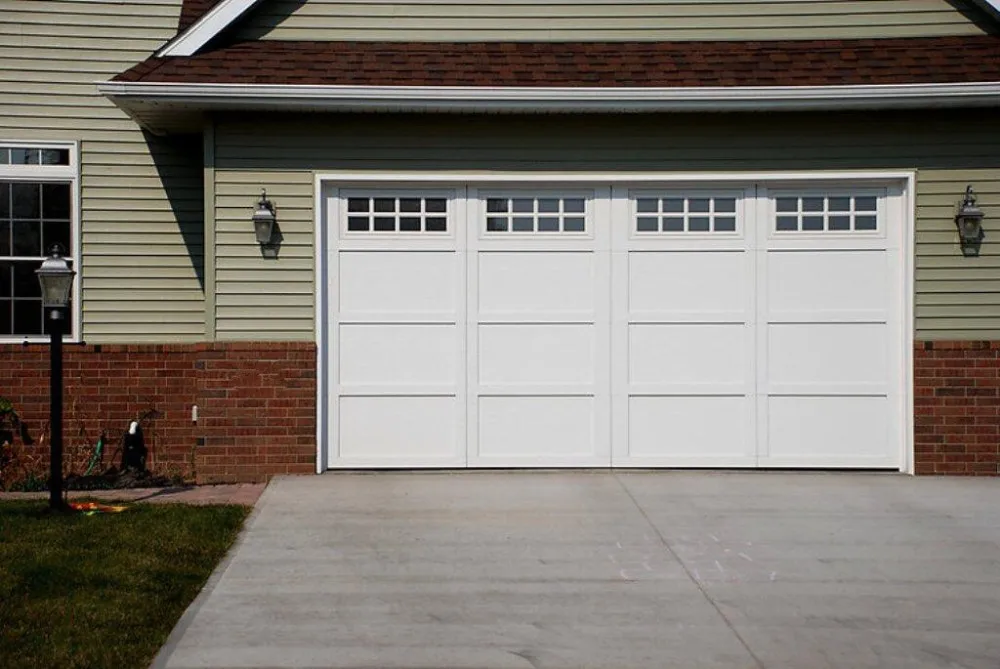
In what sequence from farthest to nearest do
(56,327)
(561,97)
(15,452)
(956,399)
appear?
(15,452) < (956,399) < (561,97) < (56,327)

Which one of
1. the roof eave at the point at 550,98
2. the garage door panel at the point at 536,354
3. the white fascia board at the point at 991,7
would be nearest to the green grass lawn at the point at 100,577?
the garage door panel at the point at 536,354

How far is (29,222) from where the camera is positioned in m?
10.1

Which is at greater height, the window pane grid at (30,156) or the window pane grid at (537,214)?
the window pane grid at (30,156)

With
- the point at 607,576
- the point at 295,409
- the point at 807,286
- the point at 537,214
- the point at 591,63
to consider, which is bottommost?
the point at 607,576

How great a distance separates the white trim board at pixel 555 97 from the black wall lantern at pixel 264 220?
784mm

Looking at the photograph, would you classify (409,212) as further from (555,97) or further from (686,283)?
(686,283)

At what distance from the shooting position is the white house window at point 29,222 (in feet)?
33.1

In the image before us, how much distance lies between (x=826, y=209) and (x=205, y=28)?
5.57 meters

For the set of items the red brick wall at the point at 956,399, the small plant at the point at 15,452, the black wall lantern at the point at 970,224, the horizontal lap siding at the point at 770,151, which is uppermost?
the horizontal lap siding at the point at 770,151

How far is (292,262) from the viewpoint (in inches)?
366

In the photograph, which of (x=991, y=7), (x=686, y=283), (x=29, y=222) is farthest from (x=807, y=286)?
(x=29, y=222)

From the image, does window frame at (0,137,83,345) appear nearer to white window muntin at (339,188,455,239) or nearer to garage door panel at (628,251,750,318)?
white window muntin at (339,188,455,239)

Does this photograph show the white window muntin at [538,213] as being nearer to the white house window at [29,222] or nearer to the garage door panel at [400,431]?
the garage door panel at [400,431]

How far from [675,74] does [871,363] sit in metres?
3.02
